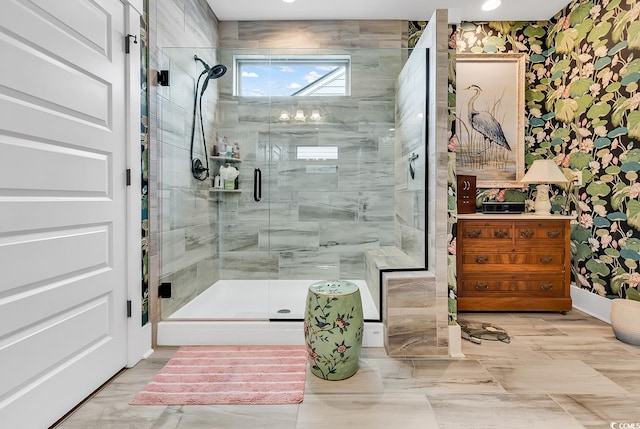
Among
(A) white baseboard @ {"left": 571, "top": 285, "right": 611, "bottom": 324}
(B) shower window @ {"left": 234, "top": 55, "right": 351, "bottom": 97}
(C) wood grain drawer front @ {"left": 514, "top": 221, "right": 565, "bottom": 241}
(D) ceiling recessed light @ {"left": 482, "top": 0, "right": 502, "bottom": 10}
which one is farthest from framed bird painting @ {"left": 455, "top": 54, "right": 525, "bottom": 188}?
(B) shower window @ {"left": 234, "top": 55, "right": 351, "bottom": 97}

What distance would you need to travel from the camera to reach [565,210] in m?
3.32

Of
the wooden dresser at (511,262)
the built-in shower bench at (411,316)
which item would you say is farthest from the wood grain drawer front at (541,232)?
the built-in shower bench at (411,316)

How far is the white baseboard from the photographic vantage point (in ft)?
9.40

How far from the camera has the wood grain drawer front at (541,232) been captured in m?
3.05

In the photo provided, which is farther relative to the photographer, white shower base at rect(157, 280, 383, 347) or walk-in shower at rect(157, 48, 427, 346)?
walk-in shower at rect(157, 48, 427, 346)

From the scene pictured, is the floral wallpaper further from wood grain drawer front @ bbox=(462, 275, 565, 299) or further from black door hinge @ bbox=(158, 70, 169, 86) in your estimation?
black door hinge @ bbox=(158, 70, 169, 86)

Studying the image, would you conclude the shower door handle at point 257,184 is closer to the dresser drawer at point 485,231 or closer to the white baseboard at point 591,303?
the dresser drawer at point 485,231

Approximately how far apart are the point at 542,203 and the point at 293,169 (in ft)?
7.74

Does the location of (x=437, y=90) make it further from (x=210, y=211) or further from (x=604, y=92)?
(x=210, y=211)

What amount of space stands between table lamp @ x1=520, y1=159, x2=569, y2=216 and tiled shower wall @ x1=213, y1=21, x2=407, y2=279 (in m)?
1.33

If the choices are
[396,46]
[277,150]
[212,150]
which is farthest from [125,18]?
[396,46]

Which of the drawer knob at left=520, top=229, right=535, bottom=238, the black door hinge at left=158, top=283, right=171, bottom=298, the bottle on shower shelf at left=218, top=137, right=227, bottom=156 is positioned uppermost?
the bottle on shower shelf at left=218, top=137, right=227, bottom=156

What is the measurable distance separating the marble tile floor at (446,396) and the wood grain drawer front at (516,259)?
0.80 meters

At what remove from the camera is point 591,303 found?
119 inches
